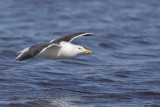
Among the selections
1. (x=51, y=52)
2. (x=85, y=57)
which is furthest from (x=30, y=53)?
(x=85, y=57)

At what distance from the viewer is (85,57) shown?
13156mm

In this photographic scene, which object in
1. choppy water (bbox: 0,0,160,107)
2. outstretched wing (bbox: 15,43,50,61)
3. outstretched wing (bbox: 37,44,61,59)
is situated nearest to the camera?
outstretched wing (bbox: 15,43,50,61)

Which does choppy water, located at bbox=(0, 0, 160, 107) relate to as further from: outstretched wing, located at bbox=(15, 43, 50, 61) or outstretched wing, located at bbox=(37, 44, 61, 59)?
outstretched wing, located at bbox=(15, 43, 50, 61)

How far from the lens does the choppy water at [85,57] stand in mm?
8805

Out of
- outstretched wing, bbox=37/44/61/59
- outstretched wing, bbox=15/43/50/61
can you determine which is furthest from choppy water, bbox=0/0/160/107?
outstretched wing, bbox=15/43/50/61

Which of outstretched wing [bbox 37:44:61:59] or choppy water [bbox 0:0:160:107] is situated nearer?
choppy water [bbox 0:0:160:107]

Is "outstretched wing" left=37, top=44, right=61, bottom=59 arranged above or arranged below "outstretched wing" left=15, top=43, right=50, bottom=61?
below

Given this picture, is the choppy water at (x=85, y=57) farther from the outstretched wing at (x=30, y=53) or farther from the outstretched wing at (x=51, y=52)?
the outstretched wing at (x=30, y=53)

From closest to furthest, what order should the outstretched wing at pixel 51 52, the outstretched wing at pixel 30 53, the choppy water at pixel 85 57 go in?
the outstretched wing at pixel 30 53 → the choppy water at pixel 85 57 → the outstretched wing at pixel 51 52

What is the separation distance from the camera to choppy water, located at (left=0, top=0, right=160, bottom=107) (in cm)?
880

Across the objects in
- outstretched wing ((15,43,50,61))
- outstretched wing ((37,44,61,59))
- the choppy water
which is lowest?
A: the choppy water

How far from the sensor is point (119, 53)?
13984 mm

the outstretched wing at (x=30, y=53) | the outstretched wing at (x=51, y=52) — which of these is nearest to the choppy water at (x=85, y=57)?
the outstretched wing at (x=51, y=52)

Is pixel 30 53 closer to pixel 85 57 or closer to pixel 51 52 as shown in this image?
pixel 51 52
